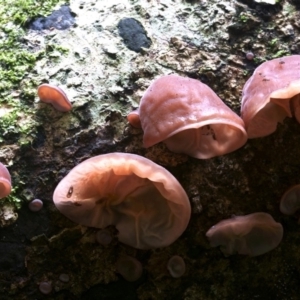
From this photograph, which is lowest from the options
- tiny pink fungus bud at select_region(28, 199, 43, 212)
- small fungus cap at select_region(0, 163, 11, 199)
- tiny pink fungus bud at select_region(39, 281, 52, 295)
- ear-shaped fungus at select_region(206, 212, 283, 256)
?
tiny pink fungus bud at select_region(39, 281, 52, 295)

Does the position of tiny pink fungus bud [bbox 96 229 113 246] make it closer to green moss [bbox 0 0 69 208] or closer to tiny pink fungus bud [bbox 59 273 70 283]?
tiny pink fungus bud [bbox 59 273 70 283]

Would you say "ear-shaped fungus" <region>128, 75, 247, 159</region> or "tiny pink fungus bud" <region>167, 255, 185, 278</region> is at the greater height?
"ear-shaped fungus" <region>128, 75, 247, 159</region>

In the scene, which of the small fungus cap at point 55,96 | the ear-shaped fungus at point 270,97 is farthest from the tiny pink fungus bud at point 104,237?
the ear-shaped fungus at point 270,97

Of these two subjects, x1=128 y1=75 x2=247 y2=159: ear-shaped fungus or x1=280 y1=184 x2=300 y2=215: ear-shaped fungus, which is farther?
x1=280 y1=184 x2=300 y2=215: ear-shaped fungus

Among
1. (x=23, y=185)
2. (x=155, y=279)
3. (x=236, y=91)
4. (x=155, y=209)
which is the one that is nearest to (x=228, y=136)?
(x=236, y=91)

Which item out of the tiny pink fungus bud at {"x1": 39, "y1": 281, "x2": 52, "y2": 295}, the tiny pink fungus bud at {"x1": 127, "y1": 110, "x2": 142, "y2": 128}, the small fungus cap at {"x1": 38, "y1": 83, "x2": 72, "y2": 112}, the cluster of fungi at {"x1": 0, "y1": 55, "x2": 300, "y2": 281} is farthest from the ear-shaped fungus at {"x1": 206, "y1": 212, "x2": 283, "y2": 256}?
the small fungus cap at {"x1": 38, "y1": 83, "x2": 72, "y2": 112}

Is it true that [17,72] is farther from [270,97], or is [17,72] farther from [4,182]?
[270,97]

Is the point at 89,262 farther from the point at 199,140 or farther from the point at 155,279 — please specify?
the point at 199,140
